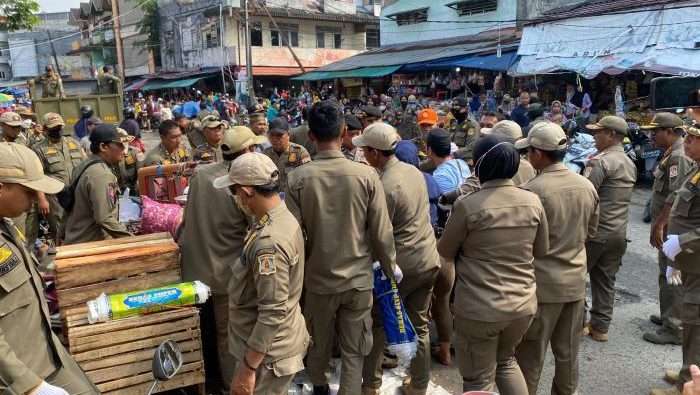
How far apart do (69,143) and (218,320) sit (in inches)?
167

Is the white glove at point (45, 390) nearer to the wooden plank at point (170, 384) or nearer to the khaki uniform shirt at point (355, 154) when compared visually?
the wooden plank at point (170, 384)

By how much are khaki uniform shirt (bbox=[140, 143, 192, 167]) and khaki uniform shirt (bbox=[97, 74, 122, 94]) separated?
35.7 ft

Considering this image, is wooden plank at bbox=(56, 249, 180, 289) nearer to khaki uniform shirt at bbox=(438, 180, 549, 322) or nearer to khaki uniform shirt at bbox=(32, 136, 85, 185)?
khaki uniform shirt at bbox=(438, 180, 549, 322)

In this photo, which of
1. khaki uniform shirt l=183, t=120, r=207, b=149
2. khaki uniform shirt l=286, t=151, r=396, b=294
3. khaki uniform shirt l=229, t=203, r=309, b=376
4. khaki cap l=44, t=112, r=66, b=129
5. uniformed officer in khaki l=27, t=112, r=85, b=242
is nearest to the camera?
khaki uniform shirt l=229, t=203, r=309, b=376

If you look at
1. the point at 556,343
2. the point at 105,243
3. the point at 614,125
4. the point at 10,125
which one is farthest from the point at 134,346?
the point at 10,125

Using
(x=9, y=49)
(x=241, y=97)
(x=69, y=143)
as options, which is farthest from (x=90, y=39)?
(x=69, y=143)

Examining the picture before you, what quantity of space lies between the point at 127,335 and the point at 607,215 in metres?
3.90

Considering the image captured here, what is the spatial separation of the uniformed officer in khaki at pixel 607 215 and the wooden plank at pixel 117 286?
349 centimetres

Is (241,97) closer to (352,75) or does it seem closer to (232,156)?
(352,75)

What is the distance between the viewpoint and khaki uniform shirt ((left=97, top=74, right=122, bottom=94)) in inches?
621

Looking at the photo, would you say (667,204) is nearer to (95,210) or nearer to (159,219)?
(159,219)

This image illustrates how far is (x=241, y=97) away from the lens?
25.0 m

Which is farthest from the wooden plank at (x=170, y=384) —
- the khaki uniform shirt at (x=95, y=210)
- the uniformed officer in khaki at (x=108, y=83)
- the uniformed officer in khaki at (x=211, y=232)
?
the uniformed officer in khaki at (x=108, y=83)

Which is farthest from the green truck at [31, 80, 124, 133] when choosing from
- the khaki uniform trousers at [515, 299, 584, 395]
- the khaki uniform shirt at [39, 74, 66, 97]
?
the khaki uniform trousers at [515, 299, 584, 395]
